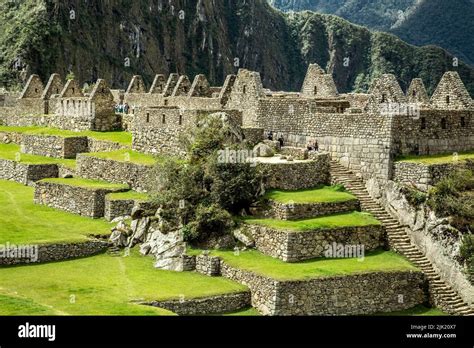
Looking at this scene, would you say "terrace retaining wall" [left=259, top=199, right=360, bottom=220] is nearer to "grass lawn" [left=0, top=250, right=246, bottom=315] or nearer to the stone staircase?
the stone staircase

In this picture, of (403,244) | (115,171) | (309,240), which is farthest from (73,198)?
(403,244)

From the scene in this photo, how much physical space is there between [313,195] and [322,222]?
2.12 metres

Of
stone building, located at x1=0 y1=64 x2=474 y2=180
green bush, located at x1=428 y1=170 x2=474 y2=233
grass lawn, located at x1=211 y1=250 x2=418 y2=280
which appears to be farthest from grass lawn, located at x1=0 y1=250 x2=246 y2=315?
stone building, located at x1=0 y1=64 x2=474 y2=180

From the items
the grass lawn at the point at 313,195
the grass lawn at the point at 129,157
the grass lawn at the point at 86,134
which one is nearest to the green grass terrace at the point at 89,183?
the grass lawn at the point at 129,157

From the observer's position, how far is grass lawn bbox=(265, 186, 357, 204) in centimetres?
3014

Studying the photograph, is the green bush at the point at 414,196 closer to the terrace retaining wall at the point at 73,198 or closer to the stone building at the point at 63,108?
the terrace retaining wall at the point at 73,198

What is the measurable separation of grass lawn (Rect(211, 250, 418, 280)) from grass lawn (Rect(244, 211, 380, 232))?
0.95 meters

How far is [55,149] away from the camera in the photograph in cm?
4425

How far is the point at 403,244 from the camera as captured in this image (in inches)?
1164

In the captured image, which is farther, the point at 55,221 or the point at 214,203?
the point at 55,221

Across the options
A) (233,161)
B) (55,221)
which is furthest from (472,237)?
(55,221)

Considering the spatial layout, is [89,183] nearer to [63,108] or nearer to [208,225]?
[208,225]
